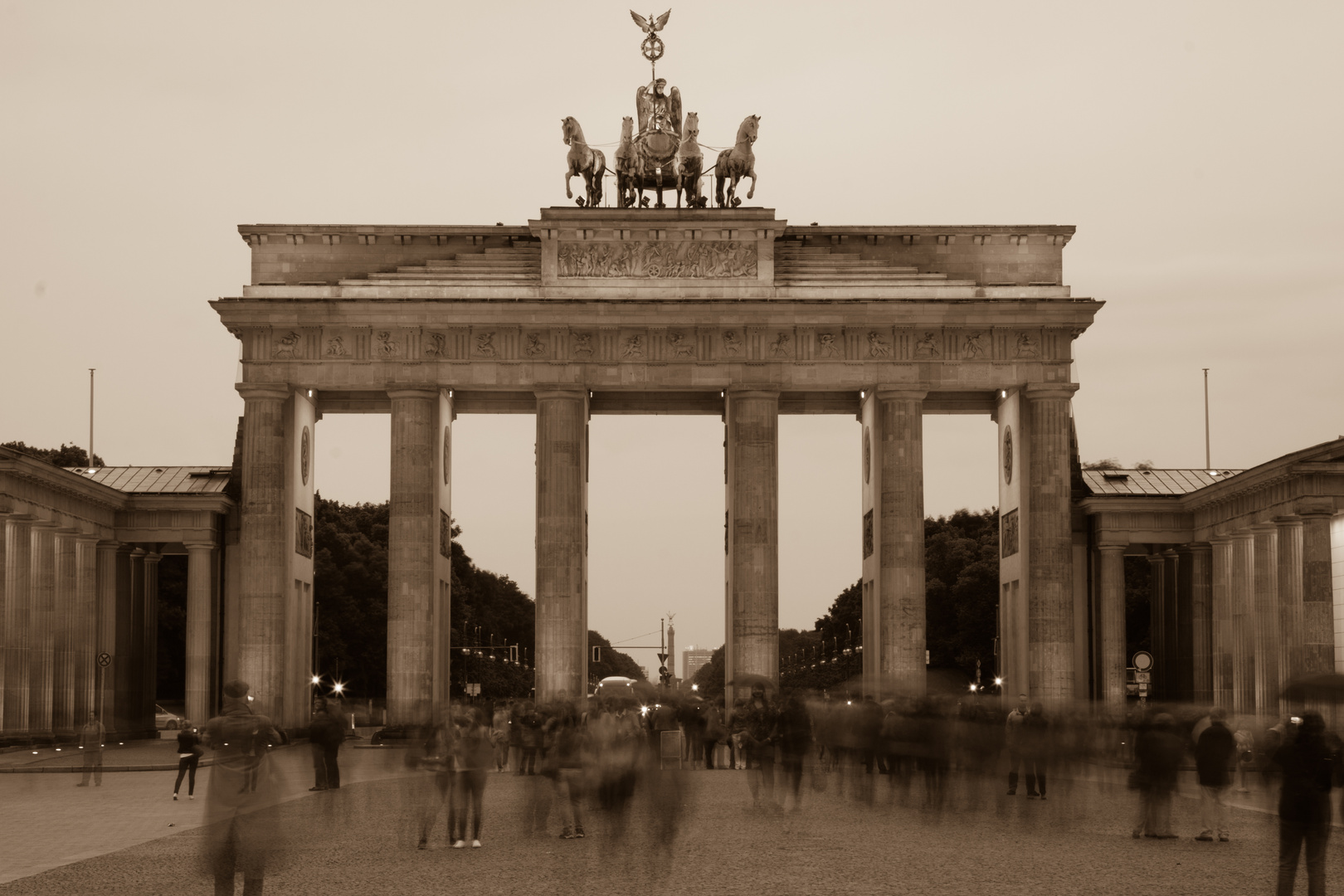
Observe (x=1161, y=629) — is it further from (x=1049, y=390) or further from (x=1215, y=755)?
(x=1215, y=755)

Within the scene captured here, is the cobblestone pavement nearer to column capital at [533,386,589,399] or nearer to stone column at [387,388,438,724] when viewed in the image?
stone column at [387,388,438,724]

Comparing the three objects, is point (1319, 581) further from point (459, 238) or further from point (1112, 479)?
point (459, 238)

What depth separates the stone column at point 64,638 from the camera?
5366 centimetres

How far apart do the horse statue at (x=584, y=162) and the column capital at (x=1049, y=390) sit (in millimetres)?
14878

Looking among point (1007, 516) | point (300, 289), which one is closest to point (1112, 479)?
point (1007, 516)

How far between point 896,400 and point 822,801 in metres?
25.5

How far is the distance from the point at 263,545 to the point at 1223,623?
29422 millimetres

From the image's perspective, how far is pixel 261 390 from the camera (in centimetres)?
5678

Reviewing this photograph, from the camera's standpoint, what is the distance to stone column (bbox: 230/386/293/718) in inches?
2192

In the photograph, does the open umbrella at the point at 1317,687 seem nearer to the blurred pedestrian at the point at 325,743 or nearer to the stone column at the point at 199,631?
the blurred pedestrian at the point at 325,743

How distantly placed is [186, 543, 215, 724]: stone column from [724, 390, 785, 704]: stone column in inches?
649

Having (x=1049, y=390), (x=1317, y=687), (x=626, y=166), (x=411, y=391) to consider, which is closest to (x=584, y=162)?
(x=626, y=166)

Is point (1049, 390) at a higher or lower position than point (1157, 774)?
higher

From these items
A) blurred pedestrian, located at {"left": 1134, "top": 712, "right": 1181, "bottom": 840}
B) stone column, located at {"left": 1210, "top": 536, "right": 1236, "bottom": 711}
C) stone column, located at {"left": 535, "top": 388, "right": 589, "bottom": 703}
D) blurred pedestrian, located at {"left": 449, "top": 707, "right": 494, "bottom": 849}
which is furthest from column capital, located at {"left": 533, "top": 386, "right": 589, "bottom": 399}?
blurred pedestrian, located at {"left": 1134, "top": 712, "right": 1181, "bottom": 840}
